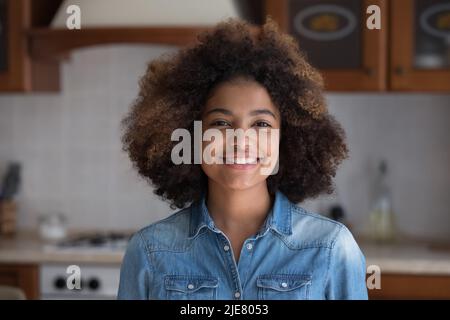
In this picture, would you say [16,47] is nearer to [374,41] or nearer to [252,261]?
[374,41]

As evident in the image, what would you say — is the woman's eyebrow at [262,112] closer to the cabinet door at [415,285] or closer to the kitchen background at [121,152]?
the cabinet door at [415,285]

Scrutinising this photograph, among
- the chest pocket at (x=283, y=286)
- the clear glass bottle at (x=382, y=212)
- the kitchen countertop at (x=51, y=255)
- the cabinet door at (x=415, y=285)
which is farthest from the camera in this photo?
the clear glass bottle at (x=382, y=212)

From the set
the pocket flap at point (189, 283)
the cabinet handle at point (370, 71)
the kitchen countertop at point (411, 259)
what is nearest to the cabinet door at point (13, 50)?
the cabinet handle at point (370, 71)

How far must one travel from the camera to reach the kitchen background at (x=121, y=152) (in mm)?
1770

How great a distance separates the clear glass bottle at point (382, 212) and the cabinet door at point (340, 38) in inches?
10.2

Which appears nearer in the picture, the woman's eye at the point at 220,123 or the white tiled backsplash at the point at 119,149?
the woman's eye at the point at 220,123

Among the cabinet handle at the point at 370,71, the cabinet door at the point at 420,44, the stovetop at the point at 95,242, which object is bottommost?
the stovetop at the point at 95,242

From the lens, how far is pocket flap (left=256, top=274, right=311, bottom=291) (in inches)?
22.4

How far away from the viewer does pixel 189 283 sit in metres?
0.59

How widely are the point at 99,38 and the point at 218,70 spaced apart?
3.64 ft

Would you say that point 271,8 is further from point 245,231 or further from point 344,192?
point 245,231

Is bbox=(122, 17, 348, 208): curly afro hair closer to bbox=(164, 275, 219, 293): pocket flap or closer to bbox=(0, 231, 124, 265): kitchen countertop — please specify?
bbox=(164, 275, 219, 293): pocket flap

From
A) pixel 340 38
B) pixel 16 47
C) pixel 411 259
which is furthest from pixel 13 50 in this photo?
pixel 411 259
